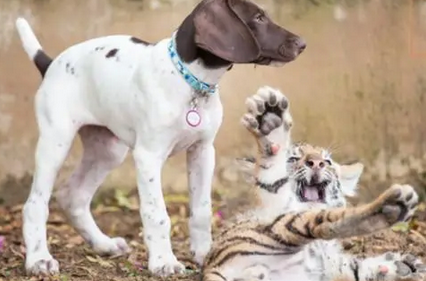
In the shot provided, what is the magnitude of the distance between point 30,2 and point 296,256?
3.18 m

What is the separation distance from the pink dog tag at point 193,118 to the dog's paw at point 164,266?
0.53 metres

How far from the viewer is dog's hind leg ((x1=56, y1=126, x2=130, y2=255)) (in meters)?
5.27

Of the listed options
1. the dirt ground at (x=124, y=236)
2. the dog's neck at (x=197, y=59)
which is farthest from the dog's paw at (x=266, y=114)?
the dirt ground at (x=124, y=236)

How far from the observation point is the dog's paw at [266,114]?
4223mm

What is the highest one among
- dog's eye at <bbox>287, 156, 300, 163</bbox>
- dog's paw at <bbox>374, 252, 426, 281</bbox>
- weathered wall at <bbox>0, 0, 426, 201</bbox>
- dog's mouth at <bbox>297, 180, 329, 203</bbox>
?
weathered wall at <bbox>0, 0, 426, 201</bbox>

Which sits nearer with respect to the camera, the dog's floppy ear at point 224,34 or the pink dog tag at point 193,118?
the dog's floppy ear at point 224,34

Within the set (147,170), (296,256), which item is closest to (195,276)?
(147,170)

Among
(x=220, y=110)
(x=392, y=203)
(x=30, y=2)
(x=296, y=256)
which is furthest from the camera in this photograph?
(x=30, y=2)

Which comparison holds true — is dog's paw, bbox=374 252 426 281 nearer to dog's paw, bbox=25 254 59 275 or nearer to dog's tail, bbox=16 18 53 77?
dog's paw, bbox=25 254 59 275

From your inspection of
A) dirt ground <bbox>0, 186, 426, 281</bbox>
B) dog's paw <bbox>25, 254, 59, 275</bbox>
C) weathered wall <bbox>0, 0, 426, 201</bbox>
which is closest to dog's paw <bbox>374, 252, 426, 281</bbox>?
dirt ground <bbox>0, 186, 426, 281</bbox>

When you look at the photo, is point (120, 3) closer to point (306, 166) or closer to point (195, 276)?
point (195, 276)

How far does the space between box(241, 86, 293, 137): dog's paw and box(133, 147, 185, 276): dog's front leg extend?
1.80 feet

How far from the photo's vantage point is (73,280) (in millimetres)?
4777

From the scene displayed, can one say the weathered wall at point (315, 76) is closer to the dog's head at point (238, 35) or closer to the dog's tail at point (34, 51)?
the dog's tail at point (34, 51)
